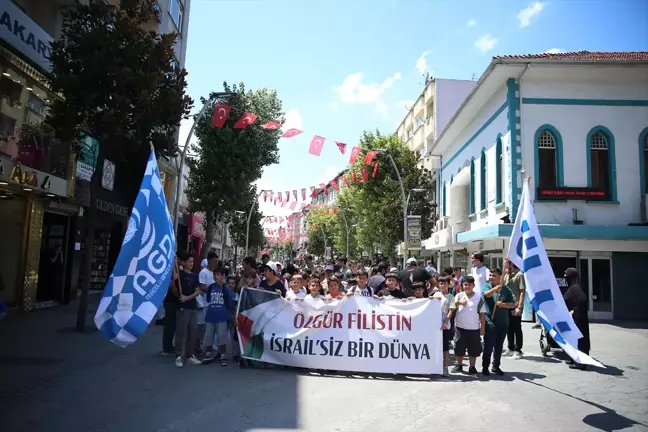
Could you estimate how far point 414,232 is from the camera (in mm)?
22750

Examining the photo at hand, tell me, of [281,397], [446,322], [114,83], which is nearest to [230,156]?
[114,83]

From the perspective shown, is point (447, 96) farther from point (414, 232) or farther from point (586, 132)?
point (586, 132)

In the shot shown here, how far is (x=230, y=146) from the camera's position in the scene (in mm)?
20688

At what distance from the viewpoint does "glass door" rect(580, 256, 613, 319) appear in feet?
54.0

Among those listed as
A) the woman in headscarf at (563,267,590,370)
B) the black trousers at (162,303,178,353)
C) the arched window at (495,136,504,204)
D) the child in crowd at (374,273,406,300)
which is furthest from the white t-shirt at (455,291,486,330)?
the arched window at (495,136,504,204)

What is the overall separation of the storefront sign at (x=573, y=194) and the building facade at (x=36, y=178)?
13.8m

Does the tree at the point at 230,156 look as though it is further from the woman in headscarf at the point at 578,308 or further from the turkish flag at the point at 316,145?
the woman in headscarf at the point at 578,308

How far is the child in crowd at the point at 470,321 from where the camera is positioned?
25.5 feet

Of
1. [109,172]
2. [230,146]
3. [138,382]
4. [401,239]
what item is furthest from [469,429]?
[401,239]

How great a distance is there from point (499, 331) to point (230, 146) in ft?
50.8

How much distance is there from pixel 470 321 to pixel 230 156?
15.4 metres

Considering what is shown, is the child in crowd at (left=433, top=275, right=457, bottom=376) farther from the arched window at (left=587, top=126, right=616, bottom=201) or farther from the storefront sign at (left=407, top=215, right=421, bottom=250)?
the storefront sign at (left=407, top=215, right=421, bottom=250)

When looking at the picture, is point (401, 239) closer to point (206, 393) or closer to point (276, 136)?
point (276, 136)

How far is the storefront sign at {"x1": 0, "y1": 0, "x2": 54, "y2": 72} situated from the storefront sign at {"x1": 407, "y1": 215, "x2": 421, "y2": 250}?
1648 centimetres
